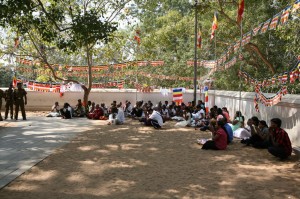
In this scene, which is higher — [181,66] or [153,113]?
[181,66]

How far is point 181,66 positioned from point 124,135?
53.8ft

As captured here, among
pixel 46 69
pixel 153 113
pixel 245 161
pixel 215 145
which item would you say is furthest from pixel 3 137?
pixel 46 69

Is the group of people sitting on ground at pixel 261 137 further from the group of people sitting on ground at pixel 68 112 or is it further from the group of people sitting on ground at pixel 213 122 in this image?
the group of people sitting on ground at pixel 68 112

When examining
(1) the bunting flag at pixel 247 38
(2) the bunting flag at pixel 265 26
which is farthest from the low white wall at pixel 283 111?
(1) the bunting flag at pixel 247 38

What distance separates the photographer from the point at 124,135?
11844 mm

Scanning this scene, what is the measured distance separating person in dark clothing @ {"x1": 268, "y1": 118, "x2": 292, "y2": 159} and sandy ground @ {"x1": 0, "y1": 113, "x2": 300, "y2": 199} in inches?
8.1

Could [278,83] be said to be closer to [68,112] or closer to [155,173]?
[155,173]

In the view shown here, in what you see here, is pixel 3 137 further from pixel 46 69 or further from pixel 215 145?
pixel 46 69

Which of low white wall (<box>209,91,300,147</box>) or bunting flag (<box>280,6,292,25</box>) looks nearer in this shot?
bunting flag (<box>280,6,292,25</box>)

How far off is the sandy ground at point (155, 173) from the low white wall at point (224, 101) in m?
1.38

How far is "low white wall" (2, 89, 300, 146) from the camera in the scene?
927 cm

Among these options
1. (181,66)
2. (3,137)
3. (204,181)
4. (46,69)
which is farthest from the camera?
(181,66)

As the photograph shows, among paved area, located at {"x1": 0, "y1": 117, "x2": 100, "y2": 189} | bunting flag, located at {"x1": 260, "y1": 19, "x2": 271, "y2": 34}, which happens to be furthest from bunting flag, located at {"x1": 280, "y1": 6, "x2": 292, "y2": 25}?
paved area, located at {"x1": 0, "y1": 117, "x2": 100, "y2": 189}

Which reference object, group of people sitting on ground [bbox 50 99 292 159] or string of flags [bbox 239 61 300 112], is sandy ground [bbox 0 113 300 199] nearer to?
group of people sitting on ground [bbox 50 99 292 159]
